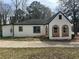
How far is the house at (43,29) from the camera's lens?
29656mm

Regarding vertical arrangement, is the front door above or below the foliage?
below

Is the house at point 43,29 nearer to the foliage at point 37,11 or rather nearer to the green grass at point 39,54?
the green grass at point 39,54

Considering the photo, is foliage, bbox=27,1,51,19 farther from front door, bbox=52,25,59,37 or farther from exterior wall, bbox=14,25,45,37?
front door, bbox=52,25,59,37

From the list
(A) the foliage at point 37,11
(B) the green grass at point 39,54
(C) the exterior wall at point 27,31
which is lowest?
(B) the green grass at point 39,54

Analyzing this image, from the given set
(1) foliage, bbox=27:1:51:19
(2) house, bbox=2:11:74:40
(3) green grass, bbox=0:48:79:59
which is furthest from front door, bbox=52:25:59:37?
(1) foliage, bbox=27:1:51:19

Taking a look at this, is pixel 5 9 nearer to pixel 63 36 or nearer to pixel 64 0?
pixel 64 0

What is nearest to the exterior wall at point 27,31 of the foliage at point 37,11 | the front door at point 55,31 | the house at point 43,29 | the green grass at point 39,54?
the house at point 43,29

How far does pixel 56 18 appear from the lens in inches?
1163

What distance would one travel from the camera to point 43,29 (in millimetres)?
34875

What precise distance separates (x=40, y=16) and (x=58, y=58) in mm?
50579

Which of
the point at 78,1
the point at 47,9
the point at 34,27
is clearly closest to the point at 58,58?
the point at 34,27

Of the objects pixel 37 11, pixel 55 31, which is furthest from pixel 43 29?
pixel 37 11

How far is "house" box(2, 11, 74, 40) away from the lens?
29656mm

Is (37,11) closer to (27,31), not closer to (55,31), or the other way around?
(27,31)
